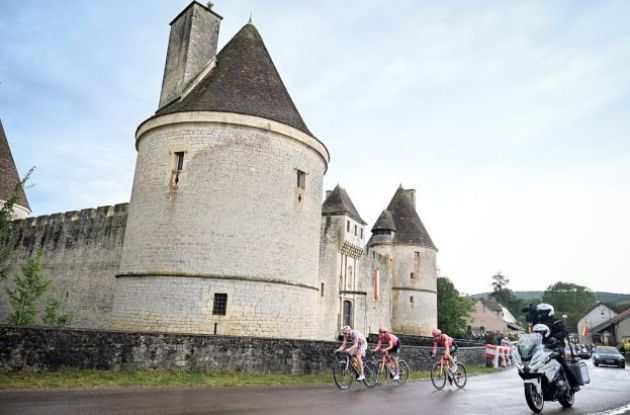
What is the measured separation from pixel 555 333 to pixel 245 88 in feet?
34.8

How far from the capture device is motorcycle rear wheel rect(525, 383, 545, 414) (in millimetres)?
6332

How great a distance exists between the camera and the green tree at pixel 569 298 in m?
96.7

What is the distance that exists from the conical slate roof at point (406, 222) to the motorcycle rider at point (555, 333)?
23702mm

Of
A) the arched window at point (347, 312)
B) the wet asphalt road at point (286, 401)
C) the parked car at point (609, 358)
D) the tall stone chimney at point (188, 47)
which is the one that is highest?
the tall stone chimney at point (188, 47)

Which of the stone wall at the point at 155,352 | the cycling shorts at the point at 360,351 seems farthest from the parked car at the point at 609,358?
the cycling shorts at the point at 360,351

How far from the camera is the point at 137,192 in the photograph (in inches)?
532

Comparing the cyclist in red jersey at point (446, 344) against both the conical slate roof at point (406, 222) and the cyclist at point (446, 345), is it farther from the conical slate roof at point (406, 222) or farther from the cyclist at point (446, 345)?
the conical slate roof at point (406, 222)

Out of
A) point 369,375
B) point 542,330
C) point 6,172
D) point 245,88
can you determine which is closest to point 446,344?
point 369,375

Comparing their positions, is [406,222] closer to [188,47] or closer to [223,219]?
[188,47]

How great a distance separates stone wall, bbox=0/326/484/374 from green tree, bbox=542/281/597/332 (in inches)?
3891

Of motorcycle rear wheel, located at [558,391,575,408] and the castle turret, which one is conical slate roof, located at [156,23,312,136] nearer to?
the castle turret

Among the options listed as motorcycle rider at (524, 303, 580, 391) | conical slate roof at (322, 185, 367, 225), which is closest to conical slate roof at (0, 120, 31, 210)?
conical slate roof at (322, 185, 367, 225)

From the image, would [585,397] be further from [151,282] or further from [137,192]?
[137,192]

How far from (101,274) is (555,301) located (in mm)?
102406
